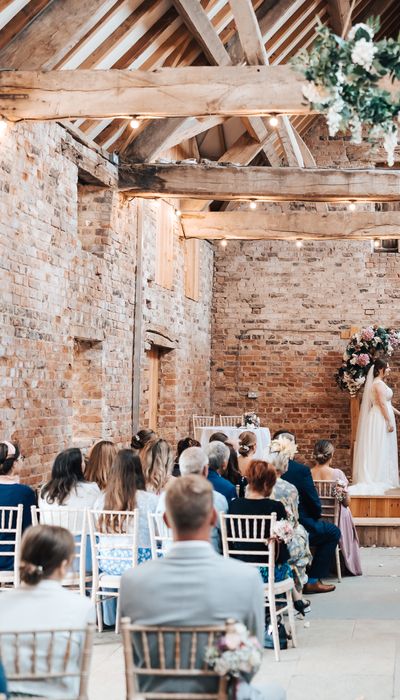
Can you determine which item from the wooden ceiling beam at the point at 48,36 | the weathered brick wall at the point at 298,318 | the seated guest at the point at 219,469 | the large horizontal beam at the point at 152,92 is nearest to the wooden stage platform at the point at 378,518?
the seated guest at the point at 219,469

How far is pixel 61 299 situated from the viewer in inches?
318

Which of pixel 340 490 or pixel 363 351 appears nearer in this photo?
pixel 340 490

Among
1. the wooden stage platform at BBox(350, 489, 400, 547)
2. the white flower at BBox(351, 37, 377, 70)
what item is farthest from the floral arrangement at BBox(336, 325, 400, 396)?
the white flower at BBox(351, 37, 377, 70)

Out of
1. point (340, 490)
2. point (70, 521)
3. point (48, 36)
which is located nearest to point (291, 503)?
point (70, 521)

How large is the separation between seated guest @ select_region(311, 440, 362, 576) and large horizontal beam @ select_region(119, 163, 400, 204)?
3.05 meters

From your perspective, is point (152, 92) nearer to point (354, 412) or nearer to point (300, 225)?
point (300, 225)

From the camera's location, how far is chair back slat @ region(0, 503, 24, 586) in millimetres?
5113

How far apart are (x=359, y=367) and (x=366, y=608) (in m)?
6.99

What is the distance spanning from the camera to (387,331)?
42.9 ft

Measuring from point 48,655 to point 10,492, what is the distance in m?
2.83

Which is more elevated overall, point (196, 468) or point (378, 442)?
point (378, 442)

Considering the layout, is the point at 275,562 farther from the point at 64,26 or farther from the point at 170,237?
the point at 170,237

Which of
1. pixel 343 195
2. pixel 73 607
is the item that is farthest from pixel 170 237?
pixel 73 607

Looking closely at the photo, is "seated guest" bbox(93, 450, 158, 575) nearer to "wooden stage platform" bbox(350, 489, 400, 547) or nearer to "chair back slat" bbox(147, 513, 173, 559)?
"chair back slat" bbox(147, 513, 173, 559)
